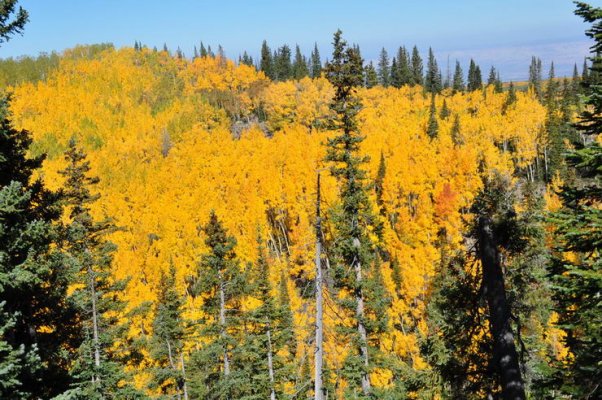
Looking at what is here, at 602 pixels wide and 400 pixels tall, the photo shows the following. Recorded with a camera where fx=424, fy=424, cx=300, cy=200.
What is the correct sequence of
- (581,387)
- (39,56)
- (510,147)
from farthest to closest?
(39,56), (510,147), (581,387)

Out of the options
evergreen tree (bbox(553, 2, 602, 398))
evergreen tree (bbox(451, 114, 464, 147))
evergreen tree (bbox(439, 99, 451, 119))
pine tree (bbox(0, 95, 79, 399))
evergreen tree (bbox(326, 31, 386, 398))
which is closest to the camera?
evergreen tree (bbox(553, 2, 602, 398))

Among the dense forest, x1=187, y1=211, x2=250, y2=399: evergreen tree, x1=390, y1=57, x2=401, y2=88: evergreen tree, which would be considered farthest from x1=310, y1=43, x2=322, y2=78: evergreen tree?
x1=187, y1=211, x2=250, y2=399: evergreen tree

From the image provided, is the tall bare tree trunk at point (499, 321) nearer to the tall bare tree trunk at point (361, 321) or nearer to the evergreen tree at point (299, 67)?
the tall bare tree trunk at point (361, 321)

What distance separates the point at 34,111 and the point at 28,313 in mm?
148833

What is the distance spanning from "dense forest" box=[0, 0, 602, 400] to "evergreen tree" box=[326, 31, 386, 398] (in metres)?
0.10

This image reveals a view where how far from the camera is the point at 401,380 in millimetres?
22250

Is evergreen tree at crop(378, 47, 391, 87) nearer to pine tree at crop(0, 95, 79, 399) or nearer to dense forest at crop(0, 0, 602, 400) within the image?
dense forest at crop(0, 0, 602, 400)

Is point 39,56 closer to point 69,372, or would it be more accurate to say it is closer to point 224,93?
point 224,93

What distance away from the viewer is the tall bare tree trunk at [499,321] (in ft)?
25.3

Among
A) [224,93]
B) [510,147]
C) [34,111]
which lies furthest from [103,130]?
[510,147]

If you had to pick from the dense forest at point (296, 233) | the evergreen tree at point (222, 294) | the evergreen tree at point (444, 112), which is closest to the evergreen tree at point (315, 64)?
the dense forest at point (296, 233)

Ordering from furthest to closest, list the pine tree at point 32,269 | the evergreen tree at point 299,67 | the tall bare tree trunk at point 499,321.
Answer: the evergreen tree at point 299,67
the pine tree at point 32,269
the tall bare tree trunk at point 499,321

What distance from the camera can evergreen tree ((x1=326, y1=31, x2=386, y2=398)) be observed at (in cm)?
1725

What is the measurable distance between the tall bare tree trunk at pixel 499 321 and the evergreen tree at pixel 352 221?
354 inches
